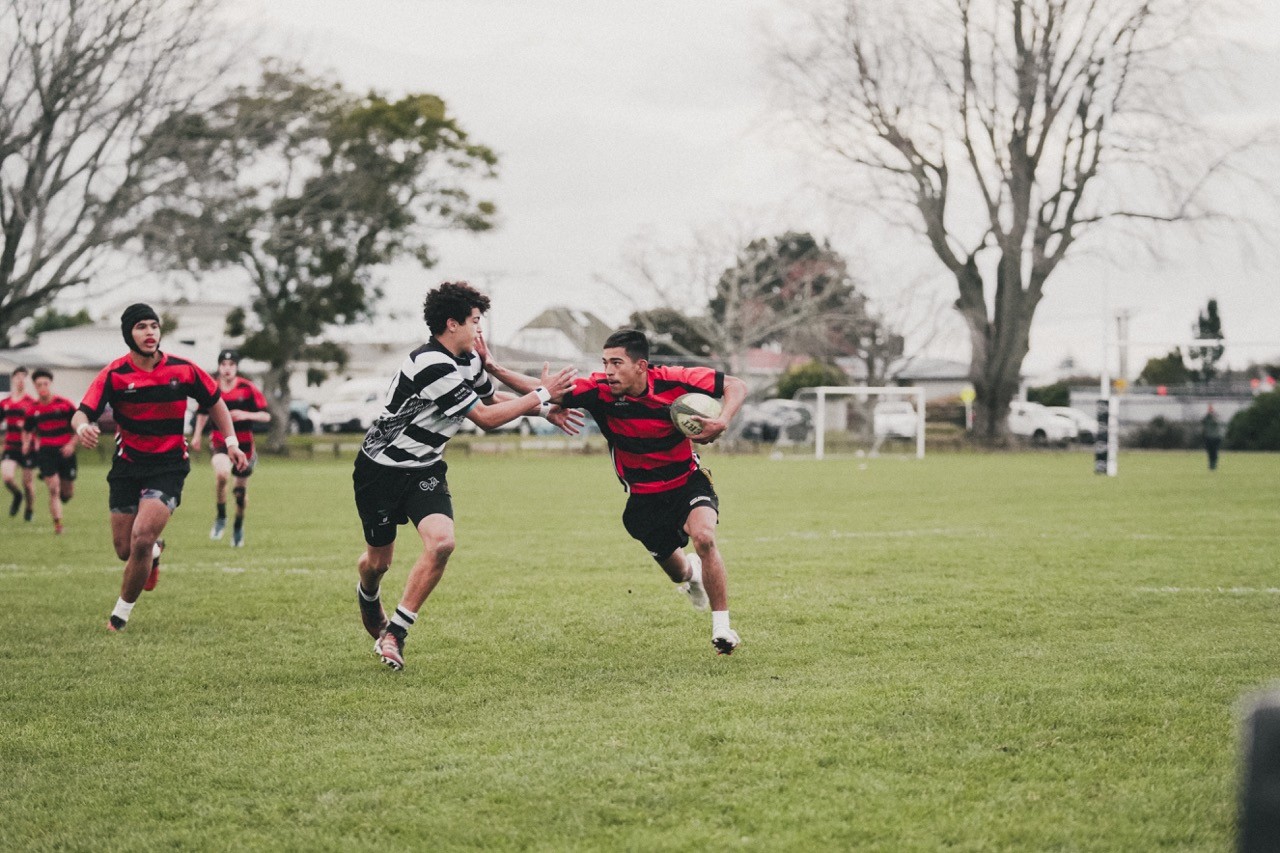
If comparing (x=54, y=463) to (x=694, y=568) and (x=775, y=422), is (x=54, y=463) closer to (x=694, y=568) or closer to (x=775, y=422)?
(x=694, y=568)

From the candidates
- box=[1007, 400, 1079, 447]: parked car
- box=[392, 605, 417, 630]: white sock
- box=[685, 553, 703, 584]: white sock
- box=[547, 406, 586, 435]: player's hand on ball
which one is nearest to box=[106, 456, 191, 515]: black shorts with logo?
box=[392, 605, 417, 630]: white sock

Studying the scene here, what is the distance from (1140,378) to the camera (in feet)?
176

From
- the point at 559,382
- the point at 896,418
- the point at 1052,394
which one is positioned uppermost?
the point at 1052,394

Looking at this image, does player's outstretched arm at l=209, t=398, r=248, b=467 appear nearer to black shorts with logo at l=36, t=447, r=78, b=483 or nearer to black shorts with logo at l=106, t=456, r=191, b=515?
black shorts with logo at l=106, t=456, r=191, b=515

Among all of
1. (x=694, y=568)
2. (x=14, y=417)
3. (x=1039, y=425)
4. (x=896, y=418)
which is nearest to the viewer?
(x=694, y=568)

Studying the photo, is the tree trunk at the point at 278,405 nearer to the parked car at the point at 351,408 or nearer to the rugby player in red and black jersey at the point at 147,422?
the parked car at the point at 351,408

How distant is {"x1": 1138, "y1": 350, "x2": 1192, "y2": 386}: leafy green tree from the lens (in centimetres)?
5231

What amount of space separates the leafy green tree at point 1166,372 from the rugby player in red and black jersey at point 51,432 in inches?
1747

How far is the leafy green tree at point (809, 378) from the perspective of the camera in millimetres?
63906

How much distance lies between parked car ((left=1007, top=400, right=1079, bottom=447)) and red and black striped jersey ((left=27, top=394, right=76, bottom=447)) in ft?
132

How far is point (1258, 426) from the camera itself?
48.6m

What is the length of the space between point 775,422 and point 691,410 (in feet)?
141

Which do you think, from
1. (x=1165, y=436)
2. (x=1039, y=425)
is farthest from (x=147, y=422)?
(x=1039, y=425)

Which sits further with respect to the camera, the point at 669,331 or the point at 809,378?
the point at 809,378
